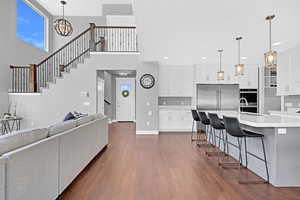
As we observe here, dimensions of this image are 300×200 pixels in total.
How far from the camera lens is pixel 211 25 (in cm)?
401

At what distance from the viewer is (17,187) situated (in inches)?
67.8

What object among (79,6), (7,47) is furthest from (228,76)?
(7,47)

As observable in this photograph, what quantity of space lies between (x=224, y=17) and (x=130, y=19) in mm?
6701

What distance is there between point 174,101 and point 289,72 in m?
4.00

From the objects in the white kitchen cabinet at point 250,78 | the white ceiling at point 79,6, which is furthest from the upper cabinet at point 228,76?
the white ceiling at point 79,6

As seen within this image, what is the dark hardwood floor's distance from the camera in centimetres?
272

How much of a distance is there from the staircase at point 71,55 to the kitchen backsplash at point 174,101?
7.24 feet

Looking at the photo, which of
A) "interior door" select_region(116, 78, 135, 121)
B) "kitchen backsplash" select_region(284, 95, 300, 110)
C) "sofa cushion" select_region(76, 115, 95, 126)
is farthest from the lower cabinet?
"interior door" select_region(116, 78, 135, 121)

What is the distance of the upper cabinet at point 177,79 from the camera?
814cm

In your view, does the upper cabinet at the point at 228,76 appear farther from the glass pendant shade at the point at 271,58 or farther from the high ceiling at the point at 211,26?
the glass pendant shade at the point at 271,58

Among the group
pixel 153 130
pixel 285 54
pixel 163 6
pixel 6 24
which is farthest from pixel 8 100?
pixel 285 54

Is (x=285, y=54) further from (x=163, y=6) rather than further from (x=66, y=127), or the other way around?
(x=66, y=127)

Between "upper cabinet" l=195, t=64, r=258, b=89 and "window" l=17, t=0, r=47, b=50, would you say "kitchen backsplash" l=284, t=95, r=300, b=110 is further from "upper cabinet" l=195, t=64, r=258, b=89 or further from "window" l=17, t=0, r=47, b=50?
"window" l=17, t=0, r=47, b=50

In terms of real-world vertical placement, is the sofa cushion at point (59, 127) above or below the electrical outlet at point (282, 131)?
above
